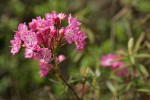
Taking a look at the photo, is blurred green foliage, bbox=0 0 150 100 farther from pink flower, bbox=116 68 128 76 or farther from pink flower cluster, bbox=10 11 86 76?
pink flower cluster, bbox=10 11 86 76

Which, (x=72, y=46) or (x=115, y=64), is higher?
(x=72, y=46)

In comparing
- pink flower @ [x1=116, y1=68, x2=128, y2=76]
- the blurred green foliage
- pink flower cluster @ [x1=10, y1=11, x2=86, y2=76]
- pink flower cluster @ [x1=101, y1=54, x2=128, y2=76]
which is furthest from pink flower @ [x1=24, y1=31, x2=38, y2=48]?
the blurred green foliage

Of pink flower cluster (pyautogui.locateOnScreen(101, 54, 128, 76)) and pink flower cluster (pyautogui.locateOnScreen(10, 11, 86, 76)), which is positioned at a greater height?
pink flower cluster (pyautogui.locateOnScreen(10, 11, 86, 76))

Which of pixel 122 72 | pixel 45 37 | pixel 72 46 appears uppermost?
pixel 72 46

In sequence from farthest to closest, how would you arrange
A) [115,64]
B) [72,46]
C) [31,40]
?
[72,46] < [115,64] < [31,40]

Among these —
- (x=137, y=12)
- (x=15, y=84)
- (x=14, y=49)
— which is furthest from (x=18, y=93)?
(x=14, y=49)

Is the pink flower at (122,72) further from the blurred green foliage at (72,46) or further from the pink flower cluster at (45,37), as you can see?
the pink flower cluster at (45,37)

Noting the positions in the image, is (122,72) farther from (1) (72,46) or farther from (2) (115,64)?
(1) (72,46)

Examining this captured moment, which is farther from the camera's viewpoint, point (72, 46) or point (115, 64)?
point (72, 46)

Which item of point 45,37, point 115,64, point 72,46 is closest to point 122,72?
point 115,64

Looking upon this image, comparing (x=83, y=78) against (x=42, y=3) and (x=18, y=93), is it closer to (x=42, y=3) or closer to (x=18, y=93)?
(x=18, y=93)

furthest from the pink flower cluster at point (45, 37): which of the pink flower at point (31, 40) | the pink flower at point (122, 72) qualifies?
the pink flower at point (122, 72)
